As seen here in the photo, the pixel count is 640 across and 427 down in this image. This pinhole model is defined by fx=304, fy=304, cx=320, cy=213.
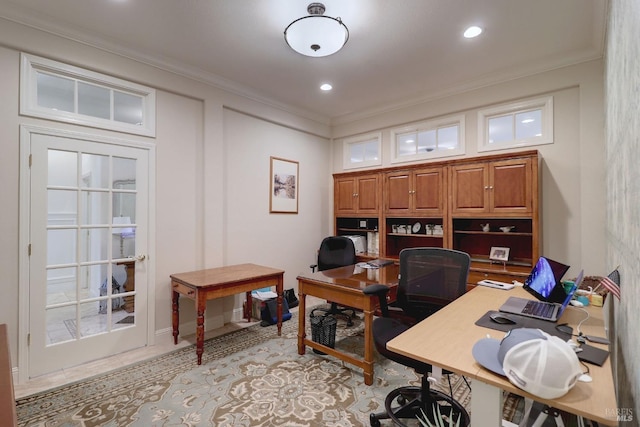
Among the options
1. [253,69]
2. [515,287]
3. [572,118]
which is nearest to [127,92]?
[253,69]

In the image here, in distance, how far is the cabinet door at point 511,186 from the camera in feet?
10.4

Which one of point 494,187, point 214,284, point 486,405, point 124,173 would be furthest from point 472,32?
point 124,173

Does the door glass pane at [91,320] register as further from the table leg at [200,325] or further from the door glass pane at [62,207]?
the table leg at [200,325]

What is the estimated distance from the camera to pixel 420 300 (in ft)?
7.30

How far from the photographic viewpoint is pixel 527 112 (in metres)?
3.53

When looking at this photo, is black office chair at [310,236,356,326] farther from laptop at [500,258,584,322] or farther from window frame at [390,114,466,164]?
laptop at [500,258,584,322]

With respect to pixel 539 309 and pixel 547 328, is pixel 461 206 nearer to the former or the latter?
pixel 539 309

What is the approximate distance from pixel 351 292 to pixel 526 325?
4.18 feet

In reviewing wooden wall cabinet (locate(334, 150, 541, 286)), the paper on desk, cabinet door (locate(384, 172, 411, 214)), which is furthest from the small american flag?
the paper on desk

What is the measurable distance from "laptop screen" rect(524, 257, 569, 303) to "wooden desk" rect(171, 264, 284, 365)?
7.80ft

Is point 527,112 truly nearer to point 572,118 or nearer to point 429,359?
point 572,118

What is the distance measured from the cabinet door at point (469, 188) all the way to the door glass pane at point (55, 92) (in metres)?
4.04

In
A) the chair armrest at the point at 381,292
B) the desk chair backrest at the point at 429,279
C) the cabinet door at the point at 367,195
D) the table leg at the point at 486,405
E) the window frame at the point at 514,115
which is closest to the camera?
the table leg at the point at 486,405

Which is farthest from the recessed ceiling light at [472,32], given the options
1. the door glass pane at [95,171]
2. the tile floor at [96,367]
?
the tile floor at [96,367]
